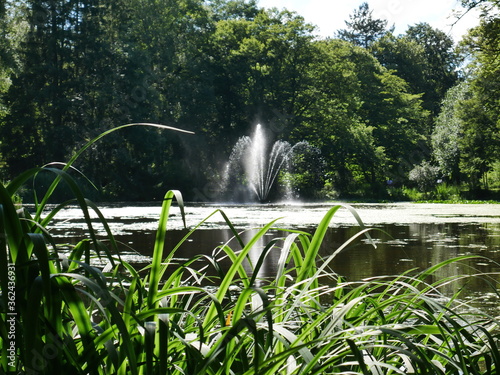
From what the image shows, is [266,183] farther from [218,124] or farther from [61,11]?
[61,11]

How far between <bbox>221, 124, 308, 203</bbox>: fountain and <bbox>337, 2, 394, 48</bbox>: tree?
23265 mm

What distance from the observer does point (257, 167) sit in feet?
103

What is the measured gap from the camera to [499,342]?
1780 millimetres

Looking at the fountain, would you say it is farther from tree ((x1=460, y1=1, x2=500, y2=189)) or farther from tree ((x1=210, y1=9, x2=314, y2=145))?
tree ((x1=460, y1=1, x2=500, y2=189))

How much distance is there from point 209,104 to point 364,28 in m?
24.5

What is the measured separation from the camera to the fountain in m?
30.3

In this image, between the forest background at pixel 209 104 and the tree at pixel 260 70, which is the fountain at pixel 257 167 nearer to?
the forest background at pixel 209 104

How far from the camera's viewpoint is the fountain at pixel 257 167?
99.3ft

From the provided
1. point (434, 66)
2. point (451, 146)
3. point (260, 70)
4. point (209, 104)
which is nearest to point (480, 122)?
point (451, 146)

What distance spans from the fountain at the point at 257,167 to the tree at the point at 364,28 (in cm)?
2326

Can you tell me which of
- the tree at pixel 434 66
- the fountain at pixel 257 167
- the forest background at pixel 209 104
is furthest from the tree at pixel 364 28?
the fountain at pixel 257 167

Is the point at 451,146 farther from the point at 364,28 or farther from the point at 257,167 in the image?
the point at 364,28

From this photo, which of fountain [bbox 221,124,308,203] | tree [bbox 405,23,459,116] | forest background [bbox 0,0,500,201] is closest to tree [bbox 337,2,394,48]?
tree [bbox 405,23,459,116]

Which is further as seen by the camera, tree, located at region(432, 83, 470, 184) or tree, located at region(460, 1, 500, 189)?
tree, located at region(432, 83, 470, 184)
